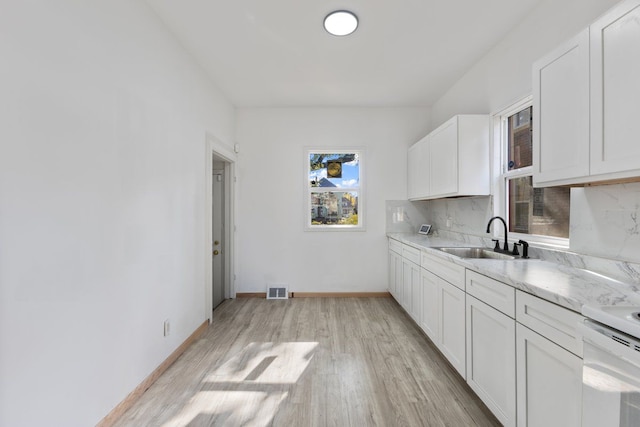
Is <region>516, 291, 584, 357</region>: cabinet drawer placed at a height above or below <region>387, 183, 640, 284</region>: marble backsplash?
below

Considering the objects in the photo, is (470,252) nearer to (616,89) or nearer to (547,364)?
(547,364)

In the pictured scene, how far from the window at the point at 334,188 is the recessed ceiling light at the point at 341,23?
1.99 metres

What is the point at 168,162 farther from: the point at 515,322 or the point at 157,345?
the point at 515,322

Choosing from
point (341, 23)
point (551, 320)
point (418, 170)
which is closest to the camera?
point (551, 320)

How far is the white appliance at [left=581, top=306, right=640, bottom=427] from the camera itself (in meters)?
0.81

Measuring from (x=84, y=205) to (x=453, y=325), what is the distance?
100 inches

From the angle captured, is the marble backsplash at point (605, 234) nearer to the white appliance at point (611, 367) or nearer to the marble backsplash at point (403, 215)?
the white appliance at point (611, 367)

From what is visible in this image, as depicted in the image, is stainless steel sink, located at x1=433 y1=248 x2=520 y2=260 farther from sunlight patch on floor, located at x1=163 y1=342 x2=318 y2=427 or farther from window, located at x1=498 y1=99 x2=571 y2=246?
sunlight patch on floor, located at x1=163 y1=342 x2=318 y2=427

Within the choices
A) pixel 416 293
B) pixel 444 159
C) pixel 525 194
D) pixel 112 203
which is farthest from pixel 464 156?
→ pixel 112 203

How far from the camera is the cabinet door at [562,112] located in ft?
4.48

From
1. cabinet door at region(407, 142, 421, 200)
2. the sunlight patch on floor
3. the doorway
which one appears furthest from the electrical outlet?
cabinet door at region(407, 142, 421, 200)

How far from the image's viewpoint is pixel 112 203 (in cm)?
166

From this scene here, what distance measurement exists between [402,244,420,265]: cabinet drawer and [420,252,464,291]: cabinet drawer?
0.13 metres

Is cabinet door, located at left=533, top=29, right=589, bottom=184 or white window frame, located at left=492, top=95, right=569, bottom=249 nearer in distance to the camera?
cabinet door, located at left=533, top=29, right=589, bottom=184
